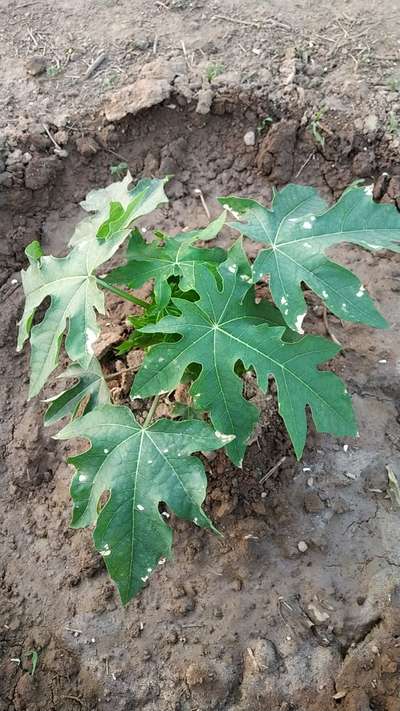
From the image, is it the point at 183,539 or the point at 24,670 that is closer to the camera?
the point at 24,670

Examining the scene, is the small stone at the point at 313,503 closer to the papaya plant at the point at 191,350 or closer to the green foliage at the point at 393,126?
the papaya plant at the point at 191,350

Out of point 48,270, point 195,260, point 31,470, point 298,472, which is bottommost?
point 298,472

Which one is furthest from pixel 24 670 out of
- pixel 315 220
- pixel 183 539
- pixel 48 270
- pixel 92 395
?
pixel 315 220

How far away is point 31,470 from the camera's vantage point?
2.96 metres

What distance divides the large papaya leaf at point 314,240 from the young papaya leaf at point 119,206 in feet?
1.05

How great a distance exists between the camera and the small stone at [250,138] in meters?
3.69

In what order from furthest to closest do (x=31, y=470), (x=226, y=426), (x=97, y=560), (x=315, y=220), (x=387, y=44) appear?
1. (x=387, y=44)
2. (x=31, y=470)
3. (x=97, y=560)
4. (x=315, y=220)
5. (x=226, y=426)

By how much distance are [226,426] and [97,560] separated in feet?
3.10

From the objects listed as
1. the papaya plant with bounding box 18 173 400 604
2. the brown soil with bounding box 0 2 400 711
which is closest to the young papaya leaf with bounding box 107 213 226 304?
the papaya plant with bounding box 18 173 400 604

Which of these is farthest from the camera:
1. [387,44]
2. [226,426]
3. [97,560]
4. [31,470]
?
[387,44]

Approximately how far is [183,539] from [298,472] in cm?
59

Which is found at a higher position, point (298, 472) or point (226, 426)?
point (226, 426)

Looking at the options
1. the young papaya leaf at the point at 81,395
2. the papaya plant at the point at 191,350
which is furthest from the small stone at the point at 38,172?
the young papaya leaf at the point at 81,395

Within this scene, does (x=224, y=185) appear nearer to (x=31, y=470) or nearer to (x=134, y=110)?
(x=134, y=110)
